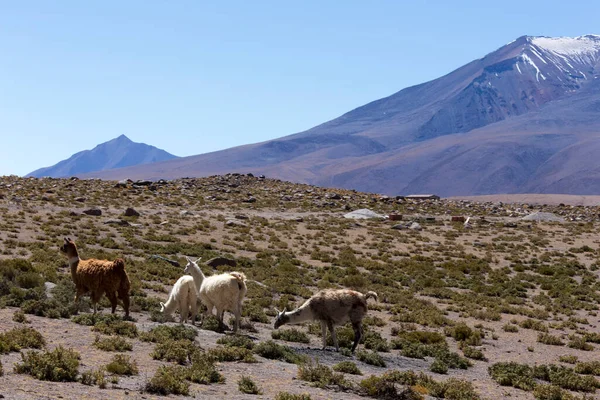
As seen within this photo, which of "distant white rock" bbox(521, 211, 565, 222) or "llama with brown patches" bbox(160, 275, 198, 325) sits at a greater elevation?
"llama with brown patches" bbox(160, 275, 198, 325)

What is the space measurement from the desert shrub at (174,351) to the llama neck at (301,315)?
3625 mm

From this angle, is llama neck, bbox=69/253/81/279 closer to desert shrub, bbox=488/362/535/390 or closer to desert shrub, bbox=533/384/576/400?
desert shrub, bbox=488/362/535/390

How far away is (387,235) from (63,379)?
42134mm

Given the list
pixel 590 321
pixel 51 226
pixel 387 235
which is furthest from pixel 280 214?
pixel 590 321

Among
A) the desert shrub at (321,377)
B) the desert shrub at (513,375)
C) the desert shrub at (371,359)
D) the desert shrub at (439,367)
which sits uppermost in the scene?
the desert shrub at (321,377)

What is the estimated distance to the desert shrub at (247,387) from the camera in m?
10.4

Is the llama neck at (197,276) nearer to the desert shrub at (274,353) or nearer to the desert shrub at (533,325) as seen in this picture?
the desert shrub at (274,353)

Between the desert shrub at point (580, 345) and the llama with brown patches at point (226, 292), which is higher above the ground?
the llama with brown patches at point (226, 292)

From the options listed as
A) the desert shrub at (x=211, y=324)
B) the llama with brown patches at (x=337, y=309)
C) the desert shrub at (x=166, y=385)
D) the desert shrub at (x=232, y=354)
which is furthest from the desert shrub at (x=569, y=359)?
the desert shrub at (x=166, y=385)

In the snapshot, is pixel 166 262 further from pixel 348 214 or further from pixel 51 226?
pixel 348 214

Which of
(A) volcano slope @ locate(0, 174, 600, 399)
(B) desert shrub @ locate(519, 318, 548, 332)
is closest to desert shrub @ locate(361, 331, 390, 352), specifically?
(A) volcano slope @ locate(0, 174, 600, 399)

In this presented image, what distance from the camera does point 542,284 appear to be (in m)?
32.1

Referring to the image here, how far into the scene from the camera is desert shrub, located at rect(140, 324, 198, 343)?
43.4 ft

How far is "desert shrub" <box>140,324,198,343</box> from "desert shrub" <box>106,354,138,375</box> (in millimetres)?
2154
